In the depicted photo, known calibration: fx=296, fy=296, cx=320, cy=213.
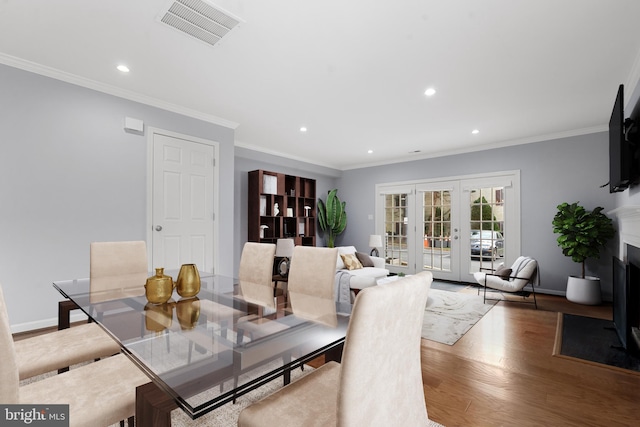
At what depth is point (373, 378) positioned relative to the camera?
82 cm

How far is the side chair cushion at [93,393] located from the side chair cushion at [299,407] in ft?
1.52

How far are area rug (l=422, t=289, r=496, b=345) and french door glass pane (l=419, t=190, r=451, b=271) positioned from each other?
50.4 inches

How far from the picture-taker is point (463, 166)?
18.8 feet

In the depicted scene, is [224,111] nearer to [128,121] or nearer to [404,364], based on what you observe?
[128,121]

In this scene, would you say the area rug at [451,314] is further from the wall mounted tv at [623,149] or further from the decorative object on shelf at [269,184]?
the decorative object on shelf at [269,184]

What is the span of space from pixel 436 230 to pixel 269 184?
3515mm

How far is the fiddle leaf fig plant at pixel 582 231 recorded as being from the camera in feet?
13.3

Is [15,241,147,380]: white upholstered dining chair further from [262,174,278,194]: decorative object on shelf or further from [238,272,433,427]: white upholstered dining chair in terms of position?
[262,174,278,194]: decorative object on shelf

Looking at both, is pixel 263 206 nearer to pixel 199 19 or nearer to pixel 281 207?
pixel 281 207

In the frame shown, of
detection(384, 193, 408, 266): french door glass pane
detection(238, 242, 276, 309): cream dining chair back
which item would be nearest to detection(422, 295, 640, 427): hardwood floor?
detection(238, 242, 276, 309): cream dining chair back

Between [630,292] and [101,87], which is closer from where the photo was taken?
[630,292]

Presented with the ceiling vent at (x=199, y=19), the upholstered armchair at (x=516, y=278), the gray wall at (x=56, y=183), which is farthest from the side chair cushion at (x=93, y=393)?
the upholstered armchair at (x=516, y=278)

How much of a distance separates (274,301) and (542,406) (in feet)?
5.77

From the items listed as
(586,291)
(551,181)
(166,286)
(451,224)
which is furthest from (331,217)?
(166,286)
